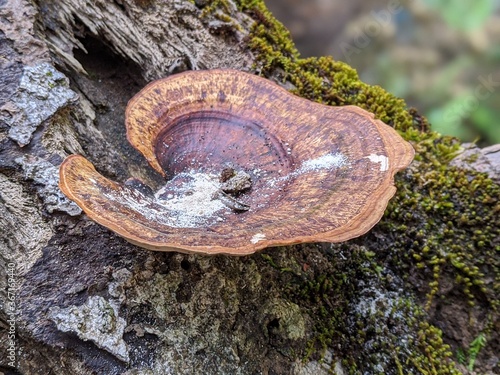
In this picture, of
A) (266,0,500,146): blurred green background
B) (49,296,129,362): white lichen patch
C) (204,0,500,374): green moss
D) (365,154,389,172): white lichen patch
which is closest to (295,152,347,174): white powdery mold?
(365,154,389,172): white lichen patch

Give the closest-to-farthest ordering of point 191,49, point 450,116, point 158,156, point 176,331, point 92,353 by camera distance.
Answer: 1. point 92,353
2. point 176,331
3. point 158,156
4. point 191,49
5. point 450,116

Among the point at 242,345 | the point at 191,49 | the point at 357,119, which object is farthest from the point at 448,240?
the point at 191,49

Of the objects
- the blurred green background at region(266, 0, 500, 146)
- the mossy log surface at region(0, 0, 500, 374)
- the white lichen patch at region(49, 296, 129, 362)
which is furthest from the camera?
the blurred green background at region(266, 0, 500, 146)

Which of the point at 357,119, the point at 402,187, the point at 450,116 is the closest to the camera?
the point at 357,119

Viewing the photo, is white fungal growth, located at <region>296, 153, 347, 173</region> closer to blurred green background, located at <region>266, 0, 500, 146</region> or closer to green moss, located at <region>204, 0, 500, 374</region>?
green moss, located at <region>204, 0, 500, 374</region>

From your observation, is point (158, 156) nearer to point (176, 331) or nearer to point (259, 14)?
point (176, 331)

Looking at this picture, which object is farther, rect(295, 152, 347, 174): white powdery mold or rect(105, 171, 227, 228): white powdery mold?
rect(295, 152, 347, 174): white powdery mold
